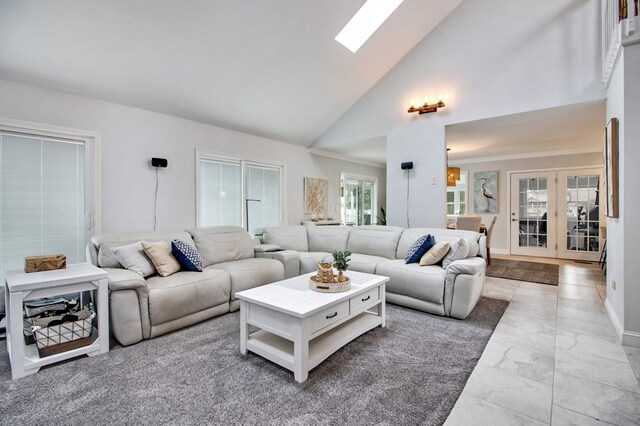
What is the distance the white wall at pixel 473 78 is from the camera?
340cm

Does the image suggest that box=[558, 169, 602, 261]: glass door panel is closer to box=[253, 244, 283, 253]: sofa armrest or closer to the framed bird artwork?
the framed bird artwork

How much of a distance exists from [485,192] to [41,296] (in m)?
7.50

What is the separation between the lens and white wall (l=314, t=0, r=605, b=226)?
3.40 meters

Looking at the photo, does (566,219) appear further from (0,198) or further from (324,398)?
(0,198)

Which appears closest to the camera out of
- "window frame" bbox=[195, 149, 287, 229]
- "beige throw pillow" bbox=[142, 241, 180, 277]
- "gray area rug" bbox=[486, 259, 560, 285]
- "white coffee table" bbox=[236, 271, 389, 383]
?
"white coffee table" bbox=[236, 271, 389, 383]

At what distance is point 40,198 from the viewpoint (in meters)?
2.95

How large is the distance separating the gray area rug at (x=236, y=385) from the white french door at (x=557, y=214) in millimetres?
5194

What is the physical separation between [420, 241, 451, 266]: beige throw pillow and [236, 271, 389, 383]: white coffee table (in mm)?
967

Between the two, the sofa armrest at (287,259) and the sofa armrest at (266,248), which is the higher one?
the sofa armrest at (266,248)

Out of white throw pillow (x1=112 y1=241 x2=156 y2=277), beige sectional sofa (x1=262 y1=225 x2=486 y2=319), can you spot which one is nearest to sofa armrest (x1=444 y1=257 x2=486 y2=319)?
beige sectional sofa (x1=262 y1=225 x2=486 y2=319)

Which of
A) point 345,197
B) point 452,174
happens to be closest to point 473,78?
point 452,174

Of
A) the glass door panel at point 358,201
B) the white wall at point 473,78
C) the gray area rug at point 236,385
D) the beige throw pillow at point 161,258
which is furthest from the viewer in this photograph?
the glass door panel at point 358,201

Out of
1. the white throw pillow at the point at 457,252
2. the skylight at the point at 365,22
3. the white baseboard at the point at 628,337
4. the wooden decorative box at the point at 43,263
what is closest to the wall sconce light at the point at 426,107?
the skylight at the point at 365,22

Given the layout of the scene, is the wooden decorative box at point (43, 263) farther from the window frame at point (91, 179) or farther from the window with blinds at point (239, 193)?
the window with blinds at point (239, 193)
